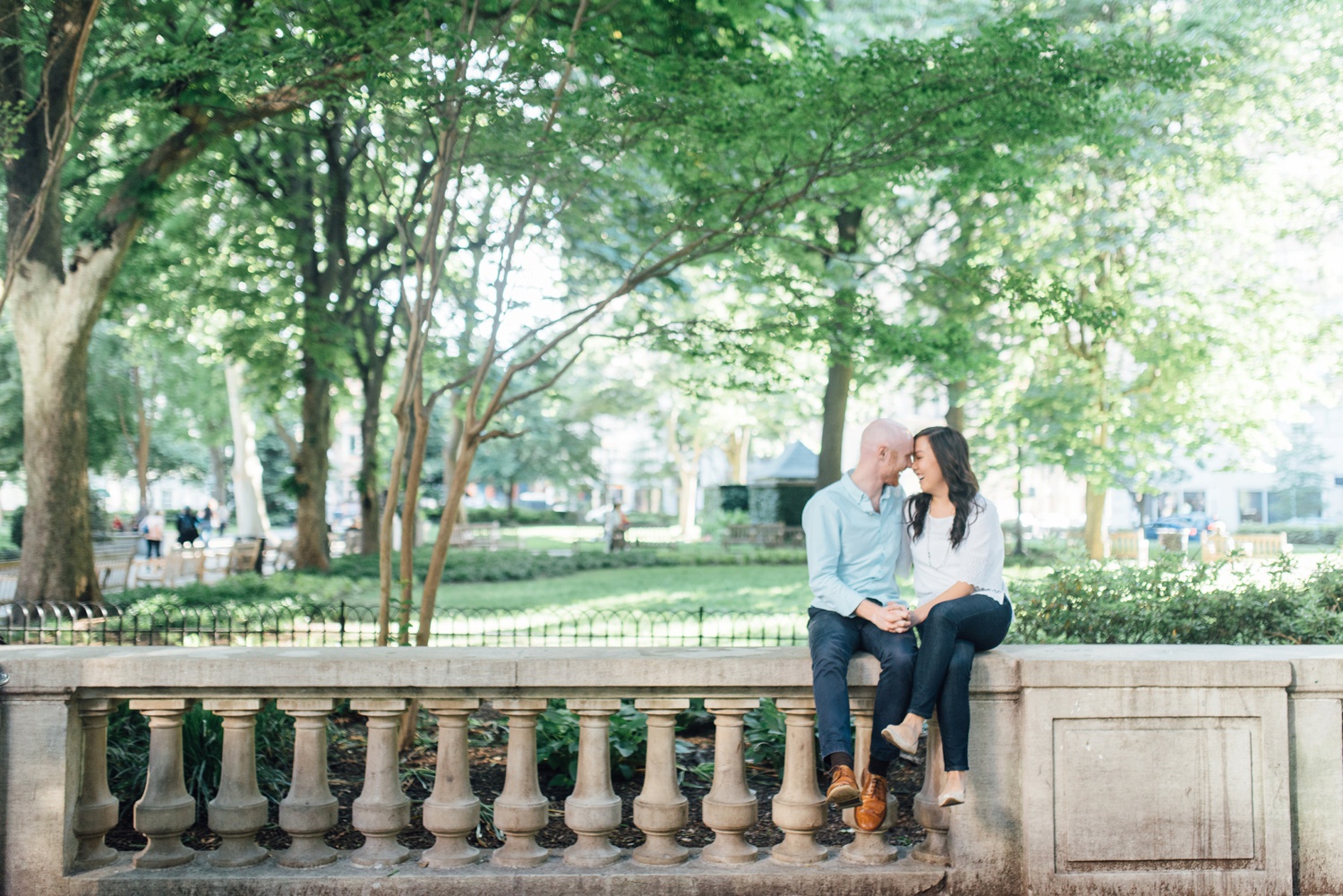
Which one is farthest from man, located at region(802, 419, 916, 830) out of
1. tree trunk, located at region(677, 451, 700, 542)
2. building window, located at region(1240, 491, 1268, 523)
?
building window, located at region(1240, 491, 1268, 523)

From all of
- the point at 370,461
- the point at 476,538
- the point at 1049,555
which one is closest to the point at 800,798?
the point at 370,461

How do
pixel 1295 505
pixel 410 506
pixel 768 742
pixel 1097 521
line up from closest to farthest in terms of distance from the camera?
pixel 768 742
pixel 410 506
pixel 1097 521
pixel 1295 505

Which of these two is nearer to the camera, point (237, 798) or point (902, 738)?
point (902, 738)

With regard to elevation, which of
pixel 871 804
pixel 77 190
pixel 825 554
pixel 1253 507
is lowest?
pixel 871 804

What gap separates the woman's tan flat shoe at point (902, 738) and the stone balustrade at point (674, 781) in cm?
26

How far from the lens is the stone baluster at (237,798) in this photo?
3.82m

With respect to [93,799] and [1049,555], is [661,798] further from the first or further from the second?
[1049,555]

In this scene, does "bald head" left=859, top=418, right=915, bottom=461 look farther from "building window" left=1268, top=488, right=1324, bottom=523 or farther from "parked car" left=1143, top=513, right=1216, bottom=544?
"building window" left=1268, top=488, right=1324, bottom=523

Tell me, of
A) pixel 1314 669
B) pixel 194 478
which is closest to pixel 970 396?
pixel 1314 669

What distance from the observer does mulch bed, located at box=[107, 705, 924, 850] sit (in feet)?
16.5

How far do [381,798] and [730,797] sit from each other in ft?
4.25

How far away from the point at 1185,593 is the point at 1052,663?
316 cm

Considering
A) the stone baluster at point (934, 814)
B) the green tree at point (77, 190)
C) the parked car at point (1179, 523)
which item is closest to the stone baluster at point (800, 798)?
the stone baluster at point (934, 814)

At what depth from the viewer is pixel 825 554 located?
4.05m
